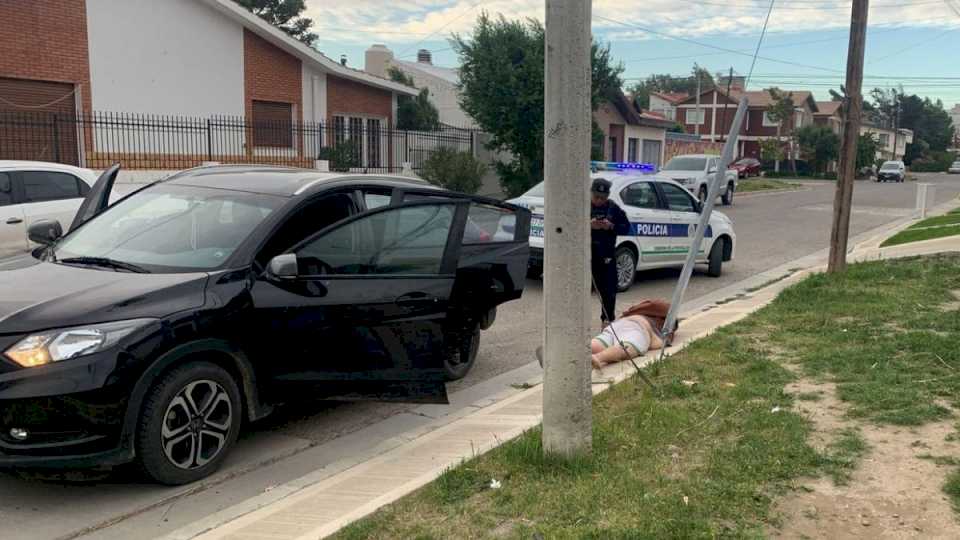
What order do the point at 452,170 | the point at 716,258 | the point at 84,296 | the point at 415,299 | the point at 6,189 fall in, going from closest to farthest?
the point at 84,296 < the point at 415,299 < the point at 6,189 < the point at 716,258 < the point at 452,170

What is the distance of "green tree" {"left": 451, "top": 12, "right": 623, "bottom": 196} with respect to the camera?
2572cm

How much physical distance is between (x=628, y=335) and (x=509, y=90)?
19687 millimetres

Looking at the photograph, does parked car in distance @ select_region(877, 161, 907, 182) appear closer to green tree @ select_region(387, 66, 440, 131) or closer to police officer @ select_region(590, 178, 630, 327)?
green tree @ select_region(387, 66, 440, 131)

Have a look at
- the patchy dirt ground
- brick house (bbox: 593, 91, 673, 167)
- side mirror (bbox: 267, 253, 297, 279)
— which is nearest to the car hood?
side mirror (bbox: 267, 253, 297, 279)

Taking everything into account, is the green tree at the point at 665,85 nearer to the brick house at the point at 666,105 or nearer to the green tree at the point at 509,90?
the brick house at the point at 666,105

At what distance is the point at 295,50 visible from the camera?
22391 mm

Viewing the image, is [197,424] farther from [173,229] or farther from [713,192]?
[713,192]

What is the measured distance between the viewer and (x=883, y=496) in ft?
12.7

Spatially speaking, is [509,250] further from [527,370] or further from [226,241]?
[226,241]

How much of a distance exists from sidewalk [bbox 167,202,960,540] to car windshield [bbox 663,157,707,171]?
25.5 metres

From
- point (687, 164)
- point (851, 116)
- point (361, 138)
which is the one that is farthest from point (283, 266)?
point (687, 164)

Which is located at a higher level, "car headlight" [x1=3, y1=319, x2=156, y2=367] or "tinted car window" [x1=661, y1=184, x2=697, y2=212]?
"tinted car window" [x1=661, y1=184, x2=697, y2=212]

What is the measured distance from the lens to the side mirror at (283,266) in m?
4.82

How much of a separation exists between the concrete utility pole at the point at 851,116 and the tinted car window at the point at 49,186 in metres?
9.27
